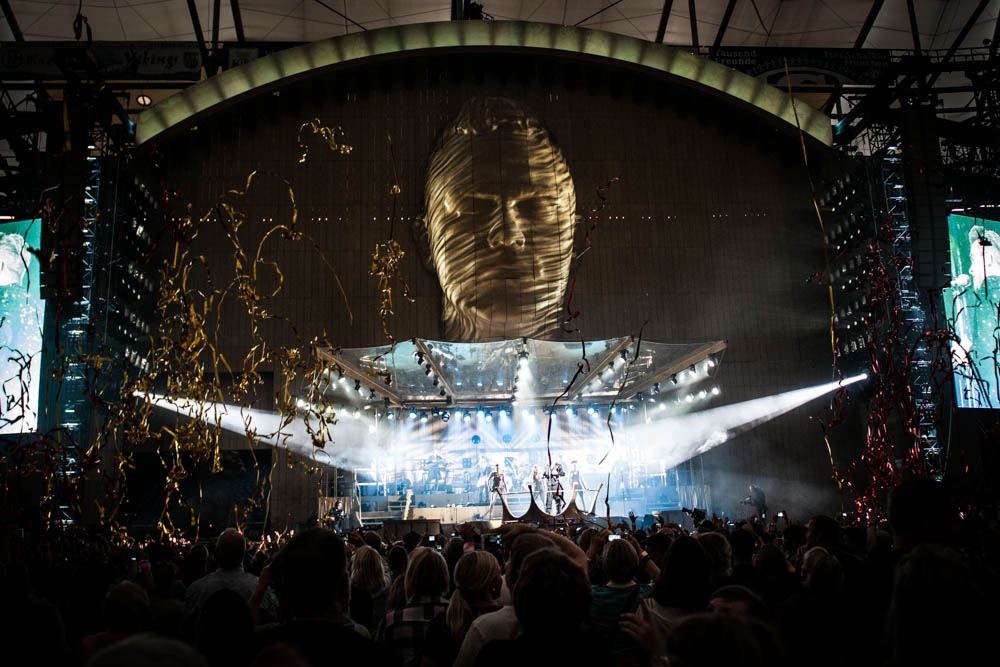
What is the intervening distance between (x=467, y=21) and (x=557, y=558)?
18.8 m

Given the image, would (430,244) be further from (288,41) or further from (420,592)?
(420,592)

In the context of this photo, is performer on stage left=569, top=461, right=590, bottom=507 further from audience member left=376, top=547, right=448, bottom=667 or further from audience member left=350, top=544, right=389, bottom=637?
audience member left=376, top=547, right=448, bottom=667

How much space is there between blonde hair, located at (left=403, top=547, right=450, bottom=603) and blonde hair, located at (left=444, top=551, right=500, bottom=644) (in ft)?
0.64

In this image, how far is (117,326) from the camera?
51.7ft

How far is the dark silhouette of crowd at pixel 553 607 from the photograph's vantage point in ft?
4.95

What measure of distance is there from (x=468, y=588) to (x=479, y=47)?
17768 millimetres

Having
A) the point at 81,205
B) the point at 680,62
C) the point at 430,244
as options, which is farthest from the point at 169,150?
the point at 680,62

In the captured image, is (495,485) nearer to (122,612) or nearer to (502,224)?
(502,224)

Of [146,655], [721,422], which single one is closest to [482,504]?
[721,422]

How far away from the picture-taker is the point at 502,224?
16.3 m

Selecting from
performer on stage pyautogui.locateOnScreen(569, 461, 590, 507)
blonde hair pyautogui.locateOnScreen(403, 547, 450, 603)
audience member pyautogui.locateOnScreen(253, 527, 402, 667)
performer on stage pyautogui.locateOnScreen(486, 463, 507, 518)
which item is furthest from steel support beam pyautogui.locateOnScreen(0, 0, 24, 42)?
audience member pyautogui.locateOnScreen(253, 527, 402, 667)

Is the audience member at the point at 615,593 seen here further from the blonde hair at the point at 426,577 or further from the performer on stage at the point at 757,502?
the performer on stage at the point at 757,502

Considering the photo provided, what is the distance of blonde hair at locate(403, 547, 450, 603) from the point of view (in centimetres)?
330

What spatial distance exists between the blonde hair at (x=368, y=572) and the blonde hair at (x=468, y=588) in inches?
41.3
